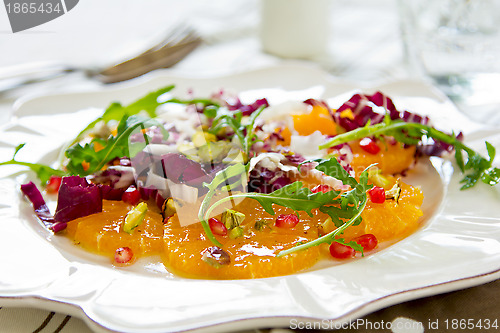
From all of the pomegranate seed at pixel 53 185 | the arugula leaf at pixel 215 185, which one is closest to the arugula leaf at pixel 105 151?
the pomegranate seed at pixel 53 185

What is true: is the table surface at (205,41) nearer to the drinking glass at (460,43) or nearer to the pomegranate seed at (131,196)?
the drinking glass at (460,43)

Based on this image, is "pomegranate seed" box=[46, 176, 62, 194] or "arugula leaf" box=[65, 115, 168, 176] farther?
"pomegranate seed" box=[46, 176, 62, 194]

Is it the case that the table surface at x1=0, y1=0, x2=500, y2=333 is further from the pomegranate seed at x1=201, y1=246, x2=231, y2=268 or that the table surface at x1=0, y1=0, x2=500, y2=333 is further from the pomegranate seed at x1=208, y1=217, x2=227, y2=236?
the pomegranate seed at x1=201, y1=246, x2=231, y2=268

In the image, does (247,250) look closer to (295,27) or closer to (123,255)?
(123,255)

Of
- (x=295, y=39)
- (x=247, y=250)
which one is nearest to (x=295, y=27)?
(x=295, y=39)

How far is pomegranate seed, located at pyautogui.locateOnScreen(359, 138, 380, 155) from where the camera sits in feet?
9.42

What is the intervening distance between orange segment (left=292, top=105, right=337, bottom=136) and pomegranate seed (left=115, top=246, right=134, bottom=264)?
1.27 m

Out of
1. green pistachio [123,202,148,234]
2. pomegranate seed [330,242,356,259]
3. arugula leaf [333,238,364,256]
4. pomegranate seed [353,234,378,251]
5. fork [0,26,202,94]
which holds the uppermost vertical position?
fork [0,26,202,94]

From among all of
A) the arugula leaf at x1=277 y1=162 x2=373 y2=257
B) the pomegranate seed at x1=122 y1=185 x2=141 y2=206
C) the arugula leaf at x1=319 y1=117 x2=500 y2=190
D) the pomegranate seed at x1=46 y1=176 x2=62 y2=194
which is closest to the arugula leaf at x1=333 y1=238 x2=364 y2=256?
the arugula leaf at x1=277 y1=162 x2=373 y2=257

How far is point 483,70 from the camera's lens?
13.3 feet

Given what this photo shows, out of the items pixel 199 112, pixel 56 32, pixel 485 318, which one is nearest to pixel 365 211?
pixel 485 318

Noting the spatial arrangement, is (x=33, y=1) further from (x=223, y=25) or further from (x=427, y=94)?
(x=427, y=94)

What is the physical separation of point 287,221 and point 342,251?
28 cm

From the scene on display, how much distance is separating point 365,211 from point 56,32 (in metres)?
4.13
